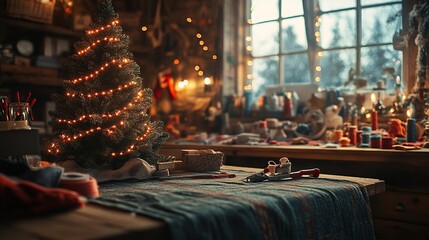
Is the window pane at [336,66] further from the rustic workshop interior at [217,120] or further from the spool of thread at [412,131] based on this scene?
the spool of thread at [412,131]

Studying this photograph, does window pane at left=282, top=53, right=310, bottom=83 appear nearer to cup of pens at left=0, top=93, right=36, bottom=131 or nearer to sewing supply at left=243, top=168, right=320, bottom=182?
sewing supply at left=243, top=168, right=320, bottom=182

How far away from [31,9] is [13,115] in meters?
2.21

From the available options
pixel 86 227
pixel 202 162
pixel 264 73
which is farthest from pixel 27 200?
pixel 264 73

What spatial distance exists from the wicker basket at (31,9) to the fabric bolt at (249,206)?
2566mm

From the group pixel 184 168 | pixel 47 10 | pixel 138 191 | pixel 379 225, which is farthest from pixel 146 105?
pixel 47 10

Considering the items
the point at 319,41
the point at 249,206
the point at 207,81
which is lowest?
the point at 249,206

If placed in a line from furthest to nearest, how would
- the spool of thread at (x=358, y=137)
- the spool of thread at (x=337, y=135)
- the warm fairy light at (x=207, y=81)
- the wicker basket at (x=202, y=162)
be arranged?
the warm fairy light at (x=207, y=81) < the spool of thread at (x=337, y=135) < the spool of thread at (x=358, y=137) < the wicker basket at (x=202, y=162)

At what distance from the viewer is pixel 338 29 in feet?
12.1

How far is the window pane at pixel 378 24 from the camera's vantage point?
3.38m

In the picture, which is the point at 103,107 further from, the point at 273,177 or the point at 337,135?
the point at 337,135

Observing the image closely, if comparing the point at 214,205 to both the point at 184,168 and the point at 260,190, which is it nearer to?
the point at 260,190

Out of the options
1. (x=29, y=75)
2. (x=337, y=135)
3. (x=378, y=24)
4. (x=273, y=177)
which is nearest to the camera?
(x=273, y=177)

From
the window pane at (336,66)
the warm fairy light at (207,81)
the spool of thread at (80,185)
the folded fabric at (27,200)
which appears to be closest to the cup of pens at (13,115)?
the spool of thread at (80,185)

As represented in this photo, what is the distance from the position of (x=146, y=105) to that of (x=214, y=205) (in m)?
0.88
